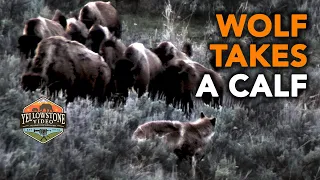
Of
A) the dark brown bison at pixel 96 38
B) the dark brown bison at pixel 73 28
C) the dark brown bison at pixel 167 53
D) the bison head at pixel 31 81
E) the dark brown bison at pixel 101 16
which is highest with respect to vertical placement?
the dark brown bison at pixel 101 16

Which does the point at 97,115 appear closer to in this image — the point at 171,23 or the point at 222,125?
the point at 222,125

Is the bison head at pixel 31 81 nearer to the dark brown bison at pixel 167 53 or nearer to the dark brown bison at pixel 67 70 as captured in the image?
the dark brown bison at pixel 67 70

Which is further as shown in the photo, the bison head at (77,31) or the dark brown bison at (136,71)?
the bison head at (77,31)

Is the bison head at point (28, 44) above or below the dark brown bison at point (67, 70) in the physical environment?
above

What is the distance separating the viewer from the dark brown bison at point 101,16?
10.4m

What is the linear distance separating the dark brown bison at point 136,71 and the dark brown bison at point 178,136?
3.52ft

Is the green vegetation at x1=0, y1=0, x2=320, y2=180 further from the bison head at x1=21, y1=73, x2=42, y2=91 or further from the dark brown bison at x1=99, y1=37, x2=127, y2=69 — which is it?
the dark brown bison at x1=99, y1=37, x2=127, y2=69

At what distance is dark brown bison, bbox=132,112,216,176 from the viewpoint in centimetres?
696

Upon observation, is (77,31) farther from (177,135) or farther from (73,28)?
(177,135)

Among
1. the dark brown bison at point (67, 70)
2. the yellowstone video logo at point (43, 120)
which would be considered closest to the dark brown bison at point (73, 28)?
the dark brown bison at point (67, 70)

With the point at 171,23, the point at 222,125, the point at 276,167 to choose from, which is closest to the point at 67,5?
the point at 171,23

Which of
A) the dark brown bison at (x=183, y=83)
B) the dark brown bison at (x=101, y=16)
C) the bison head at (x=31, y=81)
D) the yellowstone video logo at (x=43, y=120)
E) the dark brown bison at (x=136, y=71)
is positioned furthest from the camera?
the dark brown bison at (x=101, y=16)

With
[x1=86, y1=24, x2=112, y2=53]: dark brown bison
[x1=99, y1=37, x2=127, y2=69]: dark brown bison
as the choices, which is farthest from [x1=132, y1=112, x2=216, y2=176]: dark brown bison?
[x1=86, y1=24, x2=112, y2=53]: dark brown bison

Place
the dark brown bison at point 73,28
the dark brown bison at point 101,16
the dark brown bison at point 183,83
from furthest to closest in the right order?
the dark brown bison at point 101,16, the dark brown bison at point 73,28, the dark brown bison at point 183,83
